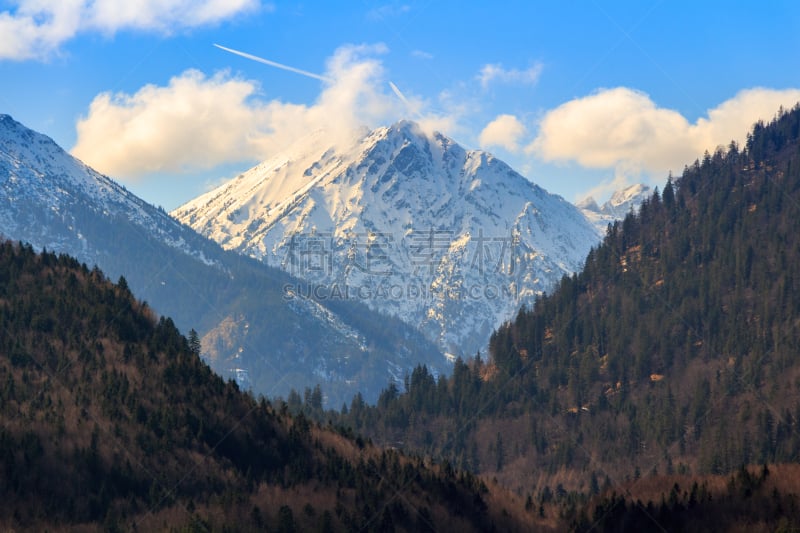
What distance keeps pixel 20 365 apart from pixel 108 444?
20.8 meters

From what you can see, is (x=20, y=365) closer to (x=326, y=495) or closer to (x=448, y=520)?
(x=326, y=495)

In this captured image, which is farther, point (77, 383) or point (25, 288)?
point (25, 288)

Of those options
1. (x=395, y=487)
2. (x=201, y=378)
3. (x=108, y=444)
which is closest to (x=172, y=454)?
(x=108, y=444)

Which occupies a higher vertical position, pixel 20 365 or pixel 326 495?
pixel 20 365

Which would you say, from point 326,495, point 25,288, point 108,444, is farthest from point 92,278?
point 326,495

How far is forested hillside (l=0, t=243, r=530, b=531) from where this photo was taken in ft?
511

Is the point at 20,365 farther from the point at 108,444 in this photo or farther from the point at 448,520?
the point at 448,520

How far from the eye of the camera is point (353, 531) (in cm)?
17125

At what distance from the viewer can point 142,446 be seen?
555 feet

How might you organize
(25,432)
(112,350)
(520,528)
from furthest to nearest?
1. (520,528)
2. (112,350)
3. (25,432)

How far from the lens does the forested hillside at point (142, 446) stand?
156 m

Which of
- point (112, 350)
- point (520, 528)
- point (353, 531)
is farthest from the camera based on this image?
point (520, 528)

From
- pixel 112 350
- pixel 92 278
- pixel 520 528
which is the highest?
pixel 92 278

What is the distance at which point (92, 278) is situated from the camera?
7869 inches
